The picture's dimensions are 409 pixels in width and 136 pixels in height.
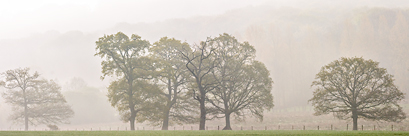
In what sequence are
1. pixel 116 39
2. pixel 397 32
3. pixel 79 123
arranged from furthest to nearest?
pixel 397 32 < pixel 79 123 < pixel 116 39

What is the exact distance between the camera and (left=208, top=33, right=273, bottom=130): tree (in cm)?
3722

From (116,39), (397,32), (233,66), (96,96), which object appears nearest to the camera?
(116,39)

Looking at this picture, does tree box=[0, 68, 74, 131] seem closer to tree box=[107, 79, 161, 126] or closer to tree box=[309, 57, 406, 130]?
tree box=[107, 79, 161, 126]

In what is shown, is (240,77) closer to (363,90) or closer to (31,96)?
(363,90)

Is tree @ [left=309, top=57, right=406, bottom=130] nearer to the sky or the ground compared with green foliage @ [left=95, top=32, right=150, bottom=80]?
nearer to the ground

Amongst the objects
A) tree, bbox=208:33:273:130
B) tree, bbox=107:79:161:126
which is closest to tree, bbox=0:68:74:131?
tree, bbox=107:79:161:126

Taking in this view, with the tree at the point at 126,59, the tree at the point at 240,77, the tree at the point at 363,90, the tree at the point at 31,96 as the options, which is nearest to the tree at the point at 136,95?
the tree at the point at 126,59

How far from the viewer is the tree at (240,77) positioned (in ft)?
122

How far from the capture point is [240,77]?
37.5 m

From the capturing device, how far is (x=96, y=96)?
101m

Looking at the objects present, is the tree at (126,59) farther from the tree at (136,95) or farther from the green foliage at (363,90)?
the green foliage at (363,90)

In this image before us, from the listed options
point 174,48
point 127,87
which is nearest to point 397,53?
point 174,48

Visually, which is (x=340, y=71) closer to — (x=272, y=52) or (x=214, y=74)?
(x=214, y=74)

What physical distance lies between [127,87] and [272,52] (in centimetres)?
8723
